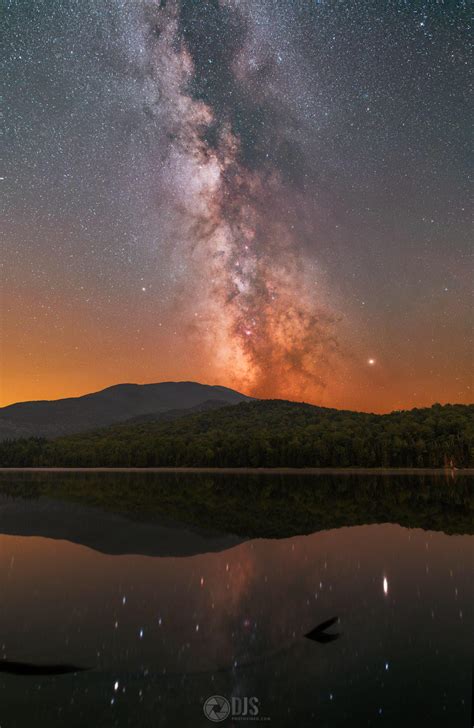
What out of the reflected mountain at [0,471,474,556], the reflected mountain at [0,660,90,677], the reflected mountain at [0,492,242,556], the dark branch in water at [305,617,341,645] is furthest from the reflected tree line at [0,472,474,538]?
the reflected mountain at [0,660,90,677]

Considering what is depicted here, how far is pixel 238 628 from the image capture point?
1695 centimetres

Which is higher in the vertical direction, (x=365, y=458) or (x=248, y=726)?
(x=365, y=458)

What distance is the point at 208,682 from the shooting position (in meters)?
13.0

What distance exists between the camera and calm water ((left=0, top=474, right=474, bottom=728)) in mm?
11969

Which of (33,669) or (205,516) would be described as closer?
(33,669)

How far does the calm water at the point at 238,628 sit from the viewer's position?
11969 millimetres

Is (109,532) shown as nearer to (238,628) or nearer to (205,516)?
(205,516)

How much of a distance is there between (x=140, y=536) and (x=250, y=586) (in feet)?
50.2

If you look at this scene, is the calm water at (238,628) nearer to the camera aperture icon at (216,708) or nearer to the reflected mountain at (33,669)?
the camera aperture icon at (216,708)

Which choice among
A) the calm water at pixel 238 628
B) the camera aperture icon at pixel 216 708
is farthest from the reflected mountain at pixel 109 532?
the camera aperture icon at pixel 216 708

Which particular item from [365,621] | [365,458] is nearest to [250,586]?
[365,621]

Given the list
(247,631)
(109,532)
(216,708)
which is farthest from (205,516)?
(216,708)

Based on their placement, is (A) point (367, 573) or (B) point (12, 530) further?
(B) point (12, 530)

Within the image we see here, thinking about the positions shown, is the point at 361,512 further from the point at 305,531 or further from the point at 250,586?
the point at 250,586
